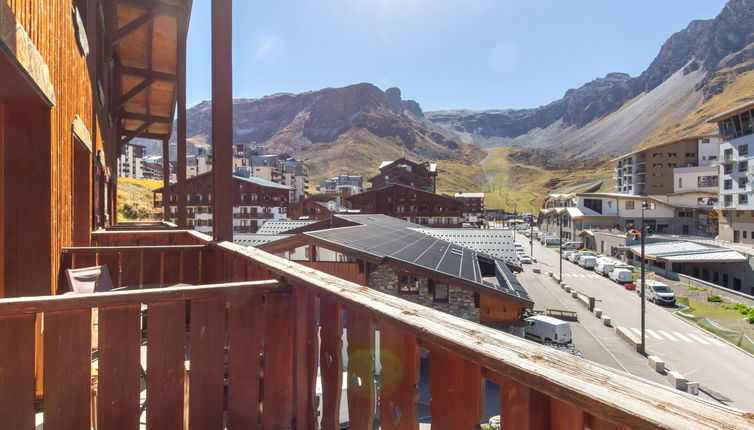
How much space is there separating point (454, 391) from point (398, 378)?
257 millimetres

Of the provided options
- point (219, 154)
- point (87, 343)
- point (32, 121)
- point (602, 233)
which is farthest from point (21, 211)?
point (602, 233)

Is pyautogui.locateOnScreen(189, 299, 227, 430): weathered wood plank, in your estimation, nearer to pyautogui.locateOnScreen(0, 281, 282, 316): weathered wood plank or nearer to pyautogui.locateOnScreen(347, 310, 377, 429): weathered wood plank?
pyautogui.locateOnScreen(0, 281, 282, 316): weathered wood plank

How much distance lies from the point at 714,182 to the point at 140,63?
60.9m

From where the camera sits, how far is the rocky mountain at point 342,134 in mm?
143000

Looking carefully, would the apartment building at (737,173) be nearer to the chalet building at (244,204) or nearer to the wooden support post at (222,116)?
the chalet building at (244,204)

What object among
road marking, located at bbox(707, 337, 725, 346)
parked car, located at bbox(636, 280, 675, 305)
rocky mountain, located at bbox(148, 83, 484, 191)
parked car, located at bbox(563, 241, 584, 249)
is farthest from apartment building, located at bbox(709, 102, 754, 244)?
rocky mountain, located at bbox(148, 83, 484, 191)

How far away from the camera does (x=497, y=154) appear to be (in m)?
186

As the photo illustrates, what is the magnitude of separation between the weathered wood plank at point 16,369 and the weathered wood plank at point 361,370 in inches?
53.2

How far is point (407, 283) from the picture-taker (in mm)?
14391

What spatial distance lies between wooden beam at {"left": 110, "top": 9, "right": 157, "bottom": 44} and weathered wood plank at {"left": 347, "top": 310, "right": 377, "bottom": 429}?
7.42 metres

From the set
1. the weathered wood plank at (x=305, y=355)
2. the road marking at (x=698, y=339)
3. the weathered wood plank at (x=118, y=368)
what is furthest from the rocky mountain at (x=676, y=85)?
the weathered wood plank at (x=118, y=368)

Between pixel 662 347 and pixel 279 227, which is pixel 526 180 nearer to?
pixel 279 227

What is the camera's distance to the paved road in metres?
15.0

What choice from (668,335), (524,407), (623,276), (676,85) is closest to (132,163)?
(623,276)
